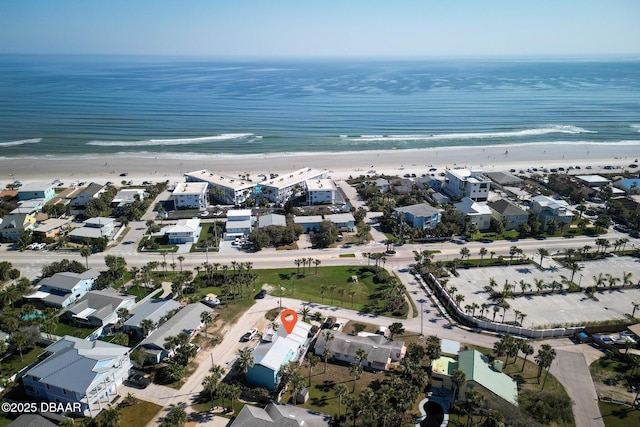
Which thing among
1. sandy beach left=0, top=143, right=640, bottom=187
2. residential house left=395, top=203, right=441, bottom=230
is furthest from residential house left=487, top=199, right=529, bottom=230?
sandy beach left=0, top=143, right=640, bottom=187

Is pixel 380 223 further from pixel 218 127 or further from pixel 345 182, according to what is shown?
pixel 218 127

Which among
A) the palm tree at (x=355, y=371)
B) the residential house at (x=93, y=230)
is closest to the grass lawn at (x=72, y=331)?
the residential house at (x=93, y=230)

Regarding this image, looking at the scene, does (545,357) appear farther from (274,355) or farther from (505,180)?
(505,180)

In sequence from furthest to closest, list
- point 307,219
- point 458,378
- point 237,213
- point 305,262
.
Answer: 1. point 237,213
2. point 307,219
3. point 305,262
4. point 458,378

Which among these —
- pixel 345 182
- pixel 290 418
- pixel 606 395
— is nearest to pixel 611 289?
pixel 606 395

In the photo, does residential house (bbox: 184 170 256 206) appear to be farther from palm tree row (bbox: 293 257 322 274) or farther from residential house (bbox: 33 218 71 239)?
palm tree row (bbox: 293 257 322 274)

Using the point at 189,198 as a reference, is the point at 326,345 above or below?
below

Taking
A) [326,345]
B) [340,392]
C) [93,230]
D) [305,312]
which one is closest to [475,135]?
[305,312]

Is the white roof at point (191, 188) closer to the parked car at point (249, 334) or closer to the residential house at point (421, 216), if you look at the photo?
the residential house at point (421, 216)
